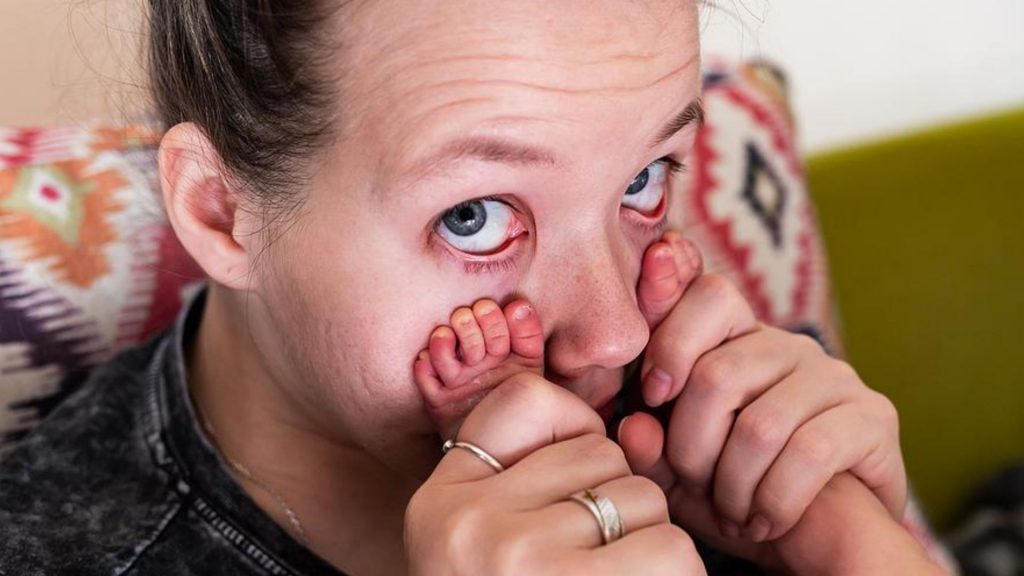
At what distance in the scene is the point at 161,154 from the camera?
938 millimetres

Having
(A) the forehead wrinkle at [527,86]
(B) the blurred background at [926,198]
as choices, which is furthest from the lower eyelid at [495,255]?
(B) the blurred background at [926,198]

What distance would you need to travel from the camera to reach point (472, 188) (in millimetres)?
833

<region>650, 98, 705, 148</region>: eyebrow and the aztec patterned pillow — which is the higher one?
<region>650, 98, 705, 148</region>: eyebrow

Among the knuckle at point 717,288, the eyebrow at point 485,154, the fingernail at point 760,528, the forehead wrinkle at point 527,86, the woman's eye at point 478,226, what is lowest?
the fingernail at point 760,528

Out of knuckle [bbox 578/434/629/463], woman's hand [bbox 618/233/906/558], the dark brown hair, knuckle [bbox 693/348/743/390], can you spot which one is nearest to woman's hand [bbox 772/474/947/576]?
woman's hand [bbox 618/233/906/558]

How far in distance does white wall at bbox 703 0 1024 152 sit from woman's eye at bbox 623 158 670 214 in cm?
91

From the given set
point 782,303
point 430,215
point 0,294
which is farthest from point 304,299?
point 782,303

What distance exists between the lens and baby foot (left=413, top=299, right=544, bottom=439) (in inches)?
34.2

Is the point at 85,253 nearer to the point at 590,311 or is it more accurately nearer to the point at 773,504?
the point at 590,311

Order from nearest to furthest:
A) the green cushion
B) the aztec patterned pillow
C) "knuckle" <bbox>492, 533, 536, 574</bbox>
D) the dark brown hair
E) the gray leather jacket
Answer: "knuckle" <bbox>492, 533, 536, 574</bbox> → the dark brown hair → the gray leather jacket → the aztec patterned pillow → the green cushion

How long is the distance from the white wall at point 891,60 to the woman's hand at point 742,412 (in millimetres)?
927

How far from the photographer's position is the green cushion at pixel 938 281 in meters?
1.81

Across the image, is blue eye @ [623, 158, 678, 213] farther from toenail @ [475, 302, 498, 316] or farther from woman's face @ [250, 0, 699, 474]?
toenail @ [475, 302, 498, 316]

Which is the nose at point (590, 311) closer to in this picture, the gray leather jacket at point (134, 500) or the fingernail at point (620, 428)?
the fingernail at point (620, 428)
